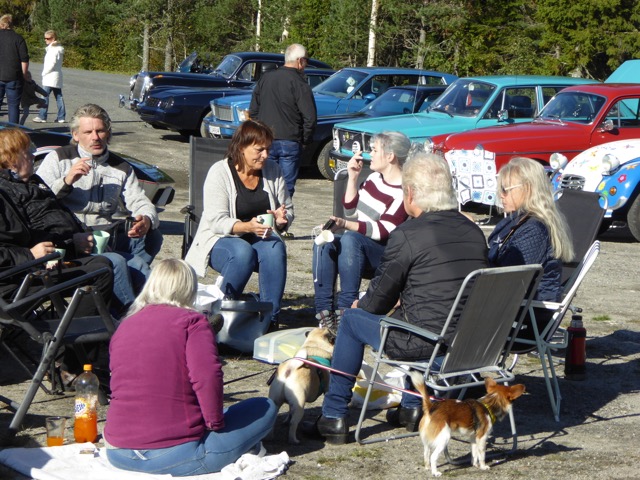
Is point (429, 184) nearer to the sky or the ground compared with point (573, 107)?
nearer to the ground

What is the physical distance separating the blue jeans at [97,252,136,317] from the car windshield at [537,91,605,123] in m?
8.64

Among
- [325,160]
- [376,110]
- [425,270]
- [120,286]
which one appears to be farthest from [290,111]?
[425,270]

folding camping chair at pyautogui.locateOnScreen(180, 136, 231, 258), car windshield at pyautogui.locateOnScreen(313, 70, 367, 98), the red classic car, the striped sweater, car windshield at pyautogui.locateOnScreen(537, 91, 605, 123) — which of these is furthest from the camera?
car windshield at pyautogui.locateOnScreen(313, 70, 367, 98)

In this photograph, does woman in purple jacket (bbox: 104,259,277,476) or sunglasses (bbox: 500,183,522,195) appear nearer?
woman in purple jacket (bbox: 104,259,277,476)

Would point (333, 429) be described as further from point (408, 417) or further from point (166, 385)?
point (166, 385)

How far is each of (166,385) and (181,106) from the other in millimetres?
15511

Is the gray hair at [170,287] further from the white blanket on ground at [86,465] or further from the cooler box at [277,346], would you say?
the cooler box at [277,346]

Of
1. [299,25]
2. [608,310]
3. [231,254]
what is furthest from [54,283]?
[299,25]

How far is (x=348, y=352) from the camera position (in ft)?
16.9

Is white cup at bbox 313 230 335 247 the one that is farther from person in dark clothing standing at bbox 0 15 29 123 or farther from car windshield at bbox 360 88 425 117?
person in dark clothing standing at bbox 0 15 29 123

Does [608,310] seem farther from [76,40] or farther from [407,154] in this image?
[76,40]

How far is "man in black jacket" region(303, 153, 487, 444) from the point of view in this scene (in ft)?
16.1

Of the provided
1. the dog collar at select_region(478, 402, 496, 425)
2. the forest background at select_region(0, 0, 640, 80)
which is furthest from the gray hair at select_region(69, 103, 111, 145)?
the forest background at select_region(0, 0, 640, 80)

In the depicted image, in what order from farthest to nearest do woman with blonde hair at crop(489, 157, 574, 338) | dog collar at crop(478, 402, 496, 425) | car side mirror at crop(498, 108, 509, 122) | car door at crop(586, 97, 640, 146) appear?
car side mirror at crop(498, 108, 509, 122) < car door at crop(586, 97, 640, 146) < woman with blonde hair at crop(489, 157, 574, 338) < dog collar at crop(478, 402, 496, 425)
